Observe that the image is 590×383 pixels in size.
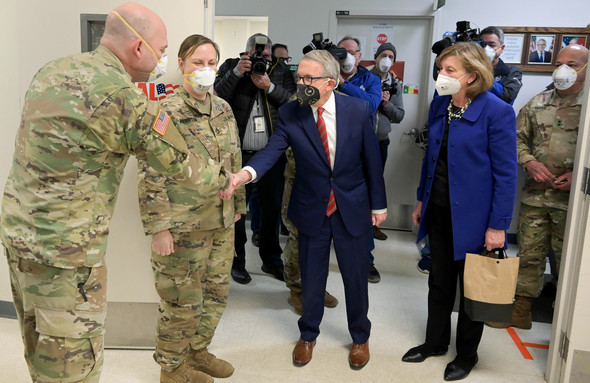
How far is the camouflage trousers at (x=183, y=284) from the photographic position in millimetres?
2008

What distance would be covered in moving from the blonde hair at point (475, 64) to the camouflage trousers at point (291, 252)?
1191mm

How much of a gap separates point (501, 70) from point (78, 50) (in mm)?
2811

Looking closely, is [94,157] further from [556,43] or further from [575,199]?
[556,43]

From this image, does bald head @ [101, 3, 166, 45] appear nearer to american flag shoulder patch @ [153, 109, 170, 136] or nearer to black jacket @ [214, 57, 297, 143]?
american flag shoulder patch @ [153, 109, 170, 136]

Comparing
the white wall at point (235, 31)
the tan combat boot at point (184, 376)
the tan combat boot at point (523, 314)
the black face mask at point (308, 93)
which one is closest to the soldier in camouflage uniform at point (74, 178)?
the tan combat boot at point (184, 376)

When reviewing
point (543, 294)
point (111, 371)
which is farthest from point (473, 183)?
point (111, 371)

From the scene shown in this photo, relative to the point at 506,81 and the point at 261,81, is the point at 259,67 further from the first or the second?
the point at 506,81

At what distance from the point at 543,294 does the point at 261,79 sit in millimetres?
2417

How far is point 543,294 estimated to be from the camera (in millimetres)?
3287

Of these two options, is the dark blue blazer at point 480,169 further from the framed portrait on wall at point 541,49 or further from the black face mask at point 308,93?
the framed portrait on wall at point 541,49

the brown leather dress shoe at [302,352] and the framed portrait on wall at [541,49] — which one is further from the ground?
the framed portrait on wall at [541,49]

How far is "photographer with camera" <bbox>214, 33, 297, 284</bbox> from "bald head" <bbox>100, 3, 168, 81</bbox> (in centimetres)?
143

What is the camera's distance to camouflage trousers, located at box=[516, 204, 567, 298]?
8.71 ft

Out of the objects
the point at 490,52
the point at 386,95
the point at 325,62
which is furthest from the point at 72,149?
the point at 386,95
